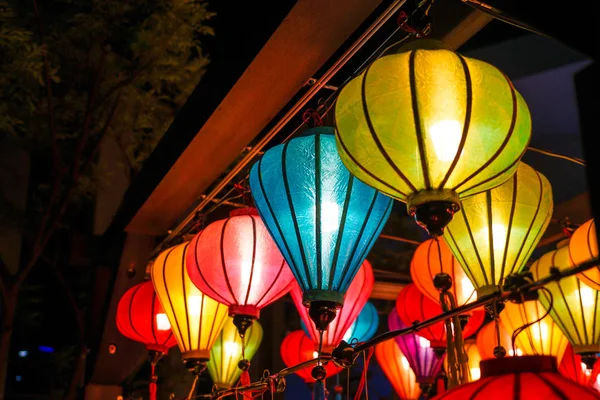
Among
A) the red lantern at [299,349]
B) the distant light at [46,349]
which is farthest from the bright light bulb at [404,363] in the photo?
the distant light at [46,349]

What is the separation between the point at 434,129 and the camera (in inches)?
64.4

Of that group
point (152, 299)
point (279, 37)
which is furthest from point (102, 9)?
point (279, 37)

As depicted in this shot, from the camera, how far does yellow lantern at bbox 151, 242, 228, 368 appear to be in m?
3.12

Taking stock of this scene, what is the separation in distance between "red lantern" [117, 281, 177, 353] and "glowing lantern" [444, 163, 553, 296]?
2.13 metres

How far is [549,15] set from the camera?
1.17m

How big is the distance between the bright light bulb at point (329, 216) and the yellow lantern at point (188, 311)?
1.31 metres

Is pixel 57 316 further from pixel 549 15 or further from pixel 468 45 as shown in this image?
pixel 549 15

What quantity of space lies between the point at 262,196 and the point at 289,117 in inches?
34.1

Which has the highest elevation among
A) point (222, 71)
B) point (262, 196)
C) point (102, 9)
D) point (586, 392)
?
point (102, 9)

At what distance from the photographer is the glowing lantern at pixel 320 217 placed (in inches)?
79.6

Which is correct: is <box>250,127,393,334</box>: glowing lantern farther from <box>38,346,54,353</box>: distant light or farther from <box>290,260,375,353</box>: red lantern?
<box>38,346,54,353</box>: distant light

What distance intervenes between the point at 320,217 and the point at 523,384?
2.99 feet

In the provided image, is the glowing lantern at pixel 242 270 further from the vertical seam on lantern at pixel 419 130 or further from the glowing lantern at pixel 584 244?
the glowing lantern at pixel 584 244

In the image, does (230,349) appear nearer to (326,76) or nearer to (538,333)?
(538,333)
